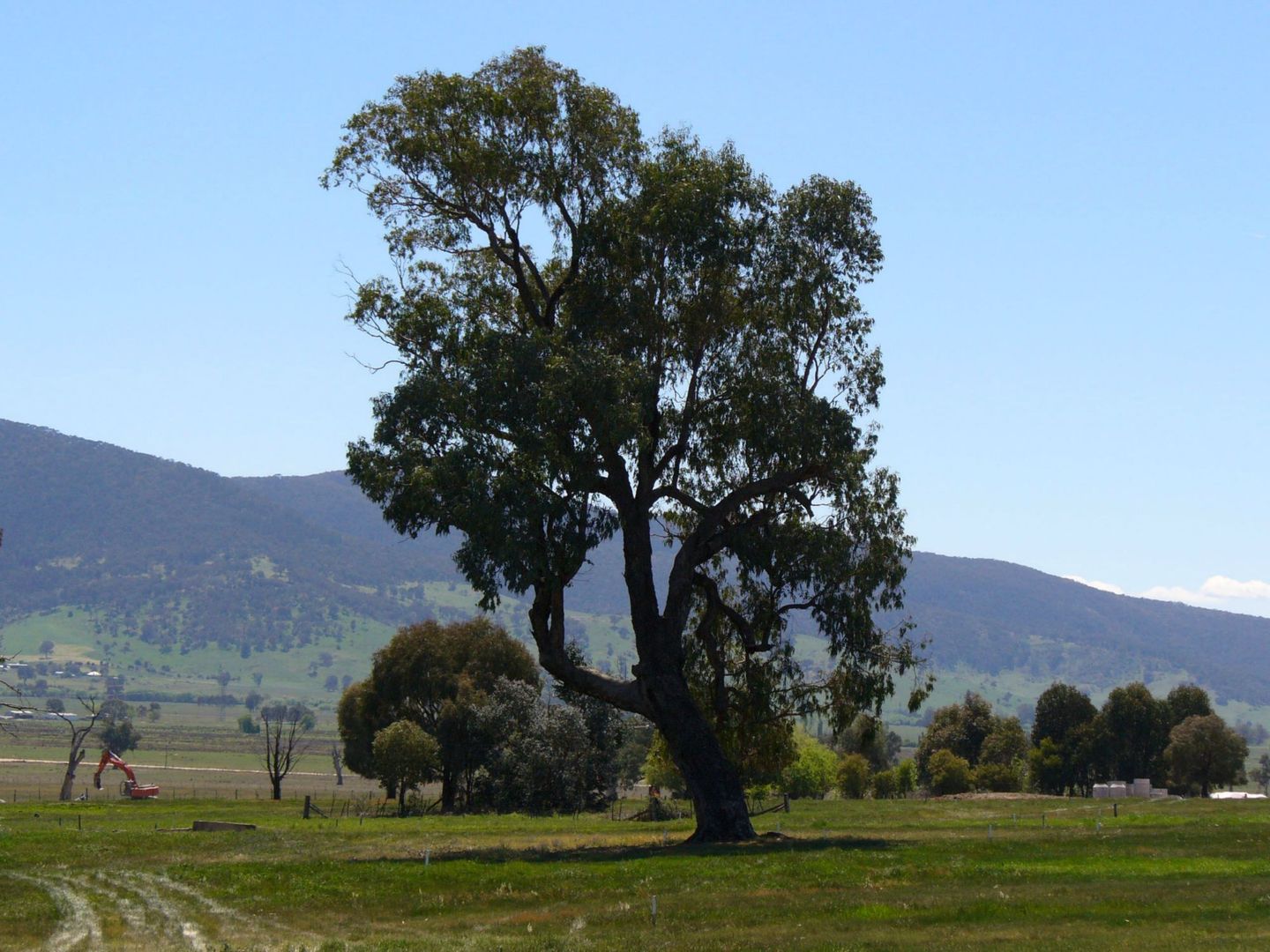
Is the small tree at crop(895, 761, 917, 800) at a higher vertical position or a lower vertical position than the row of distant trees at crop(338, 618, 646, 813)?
lower

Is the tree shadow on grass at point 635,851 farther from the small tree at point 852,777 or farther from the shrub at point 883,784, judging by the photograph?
the shrub at point 883,784

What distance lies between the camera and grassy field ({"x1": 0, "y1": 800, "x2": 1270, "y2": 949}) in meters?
26.1

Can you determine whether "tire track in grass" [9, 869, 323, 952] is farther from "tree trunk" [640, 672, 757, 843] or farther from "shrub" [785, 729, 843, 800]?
"shrub" [785, 729, 843, 800]

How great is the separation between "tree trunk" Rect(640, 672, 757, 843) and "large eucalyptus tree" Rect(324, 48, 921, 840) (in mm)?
65

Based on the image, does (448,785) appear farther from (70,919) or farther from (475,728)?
(70,919)

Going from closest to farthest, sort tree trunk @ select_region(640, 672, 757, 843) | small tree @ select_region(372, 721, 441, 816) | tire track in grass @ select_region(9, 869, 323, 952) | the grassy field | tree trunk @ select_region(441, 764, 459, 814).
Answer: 1. the grassy field
2. tire track in grass @ select_region(9, 869, 323, 952)
3. tree trunk @ select_region(640, 672, 757, 843)
4. small tree @ select_region(372, 721, 441, 816)
5. tree trunk @ select_region(441, 764, 459, 814)

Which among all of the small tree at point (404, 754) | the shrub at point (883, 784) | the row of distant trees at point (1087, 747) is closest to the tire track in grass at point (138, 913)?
Answer: the small tree at point (404, 754)

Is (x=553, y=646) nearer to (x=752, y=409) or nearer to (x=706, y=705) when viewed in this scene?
(x=706, y=705)

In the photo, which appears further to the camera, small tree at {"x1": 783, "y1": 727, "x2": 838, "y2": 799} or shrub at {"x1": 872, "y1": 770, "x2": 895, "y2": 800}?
shrub at {"x1": 872, "y1": 770, "x2": 895, "y2": 800}

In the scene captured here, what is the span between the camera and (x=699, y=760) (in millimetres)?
45594

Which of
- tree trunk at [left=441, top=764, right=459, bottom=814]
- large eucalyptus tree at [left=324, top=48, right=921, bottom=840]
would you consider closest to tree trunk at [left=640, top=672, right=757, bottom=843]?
large eucalyptus tree at [left=324, top=48, right=921, bottom=840]

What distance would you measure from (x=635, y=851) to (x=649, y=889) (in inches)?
398

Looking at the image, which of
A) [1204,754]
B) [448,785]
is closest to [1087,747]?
[1204,754]

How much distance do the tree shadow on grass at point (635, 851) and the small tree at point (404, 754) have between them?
3752cm
